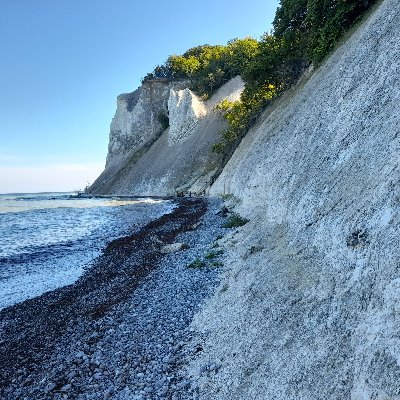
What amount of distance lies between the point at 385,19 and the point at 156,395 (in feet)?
64.0

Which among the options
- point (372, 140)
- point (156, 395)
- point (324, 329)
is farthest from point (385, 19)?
point (156, 395)

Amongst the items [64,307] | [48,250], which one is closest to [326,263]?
[64,307]

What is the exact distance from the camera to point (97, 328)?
11227 mm

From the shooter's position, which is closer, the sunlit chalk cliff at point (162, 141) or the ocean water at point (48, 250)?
the ocean water at point (48, 250)

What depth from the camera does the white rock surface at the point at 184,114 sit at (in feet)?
272

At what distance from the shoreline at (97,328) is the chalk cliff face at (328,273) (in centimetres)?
101

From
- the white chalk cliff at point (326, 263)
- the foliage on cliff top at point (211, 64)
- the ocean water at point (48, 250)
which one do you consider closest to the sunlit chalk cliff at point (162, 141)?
the foliage on cliff top at point (211, 64)

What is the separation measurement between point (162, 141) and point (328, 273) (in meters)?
87.6

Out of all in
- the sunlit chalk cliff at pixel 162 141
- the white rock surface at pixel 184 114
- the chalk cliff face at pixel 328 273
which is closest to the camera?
the chalk cliff face at pixel 328 273

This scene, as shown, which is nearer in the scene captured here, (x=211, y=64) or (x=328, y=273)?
(x=328, y=273)

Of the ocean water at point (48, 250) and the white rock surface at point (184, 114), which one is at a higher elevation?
the white rock surface at point (184, 114)

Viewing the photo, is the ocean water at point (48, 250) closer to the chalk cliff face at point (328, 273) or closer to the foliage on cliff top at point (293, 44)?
the chalk cliff face at point (328, 273)

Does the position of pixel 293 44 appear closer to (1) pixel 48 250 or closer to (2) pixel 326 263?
(1) pixel 48 250

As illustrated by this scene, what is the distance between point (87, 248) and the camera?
25.3 meters
